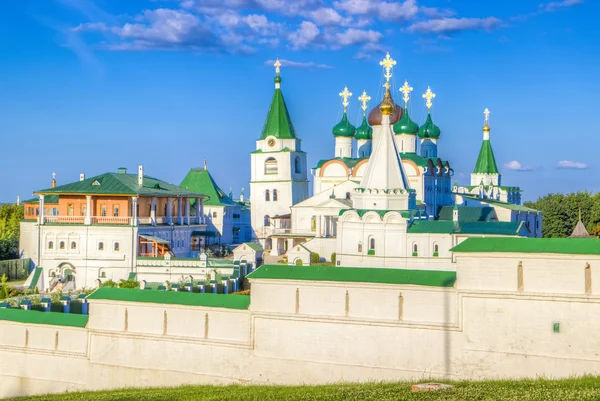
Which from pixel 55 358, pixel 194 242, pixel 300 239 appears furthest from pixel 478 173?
pixel 55 358

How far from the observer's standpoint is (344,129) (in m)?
51.5

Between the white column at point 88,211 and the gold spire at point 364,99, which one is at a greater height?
the gold spire at point 364,99

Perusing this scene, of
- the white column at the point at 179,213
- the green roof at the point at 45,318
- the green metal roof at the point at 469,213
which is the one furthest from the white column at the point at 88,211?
the green metal roof at the point at 469,213

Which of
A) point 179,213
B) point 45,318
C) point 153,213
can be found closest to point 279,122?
point 179,213

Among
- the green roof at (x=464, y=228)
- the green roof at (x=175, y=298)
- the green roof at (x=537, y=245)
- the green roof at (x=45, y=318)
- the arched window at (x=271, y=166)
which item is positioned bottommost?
the green roof at (x=45, y=318)

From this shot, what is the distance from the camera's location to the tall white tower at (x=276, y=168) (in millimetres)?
53156

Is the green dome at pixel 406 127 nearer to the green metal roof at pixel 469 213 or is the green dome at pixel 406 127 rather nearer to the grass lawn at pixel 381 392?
the green metal roof at pixel 469 213

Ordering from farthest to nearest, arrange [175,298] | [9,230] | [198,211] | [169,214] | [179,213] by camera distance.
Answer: [9,230]
[198,211]
[179,213]
[169,214]
[175,298]

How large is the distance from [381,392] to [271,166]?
40.9 metres

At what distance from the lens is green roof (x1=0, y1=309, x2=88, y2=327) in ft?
61.6

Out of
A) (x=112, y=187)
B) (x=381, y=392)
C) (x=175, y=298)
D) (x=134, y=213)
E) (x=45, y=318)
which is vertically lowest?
(x=381, y=392)

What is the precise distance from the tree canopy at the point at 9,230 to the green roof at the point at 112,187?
26.2ft

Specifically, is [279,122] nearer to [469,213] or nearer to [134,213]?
[469,213]

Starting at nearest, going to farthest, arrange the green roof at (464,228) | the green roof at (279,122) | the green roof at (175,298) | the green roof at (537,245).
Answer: the green roof at (537,245) < the green roof at (175,298) < the green roof at (464,228) < the green roof at (279,122)
